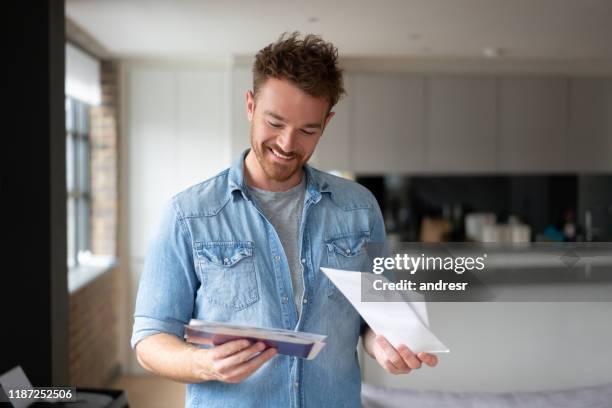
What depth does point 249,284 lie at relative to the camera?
143 cm

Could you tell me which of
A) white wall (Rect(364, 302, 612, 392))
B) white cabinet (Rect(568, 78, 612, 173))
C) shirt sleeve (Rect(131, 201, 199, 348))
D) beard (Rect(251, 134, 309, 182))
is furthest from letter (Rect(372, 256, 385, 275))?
white cabinet (Rect(568, 78, 612, 173))

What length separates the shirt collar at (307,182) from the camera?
1.46 m

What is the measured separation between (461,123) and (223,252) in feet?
14.4

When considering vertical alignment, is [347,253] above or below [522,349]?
above

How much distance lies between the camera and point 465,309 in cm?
209

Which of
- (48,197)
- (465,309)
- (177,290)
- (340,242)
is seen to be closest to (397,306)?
(340,242)

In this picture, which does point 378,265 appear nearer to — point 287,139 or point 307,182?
point 307,182

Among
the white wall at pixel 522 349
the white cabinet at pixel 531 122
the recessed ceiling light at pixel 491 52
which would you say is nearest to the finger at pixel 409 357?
the white wall at pixel 522 349

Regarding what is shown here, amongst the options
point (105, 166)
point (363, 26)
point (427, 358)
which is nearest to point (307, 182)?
point (427, 358)

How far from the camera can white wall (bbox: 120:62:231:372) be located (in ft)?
17.5

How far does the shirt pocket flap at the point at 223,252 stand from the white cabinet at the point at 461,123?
4.23m

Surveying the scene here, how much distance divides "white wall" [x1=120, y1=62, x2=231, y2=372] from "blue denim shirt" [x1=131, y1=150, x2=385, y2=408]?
391 cm

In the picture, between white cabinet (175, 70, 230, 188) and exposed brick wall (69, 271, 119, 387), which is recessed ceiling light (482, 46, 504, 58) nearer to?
white cabinet (175, 70, 230, 188)

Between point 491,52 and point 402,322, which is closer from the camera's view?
point 402,322
